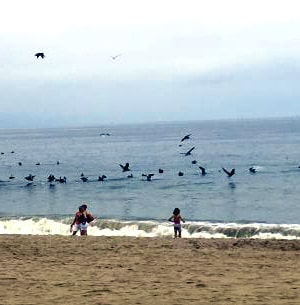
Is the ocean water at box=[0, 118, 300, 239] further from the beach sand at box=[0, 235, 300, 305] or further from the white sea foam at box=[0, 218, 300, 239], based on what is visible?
the beach sand at box=[0, 235, 300, 305]

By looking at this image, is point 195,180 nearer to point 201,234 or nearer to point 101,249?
point 201,234

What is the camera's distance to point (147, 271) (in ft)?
52.0

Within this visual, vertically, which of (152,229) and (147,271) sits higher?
(147,271)

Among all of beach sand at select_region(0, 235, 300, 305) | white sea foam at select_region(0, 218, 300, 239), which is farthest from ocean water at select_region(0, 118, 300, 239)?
beach sand at select_region(0, 235, 300, 305)

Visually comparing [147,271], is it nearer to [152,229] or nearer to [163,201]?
[152,229]

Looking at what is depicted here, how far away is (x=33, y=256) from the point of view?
1861 centimetres

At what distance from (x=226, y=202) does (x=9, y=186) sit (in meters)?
29.0

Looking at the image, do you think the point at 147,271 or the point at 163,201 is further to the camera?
the point at 163,201

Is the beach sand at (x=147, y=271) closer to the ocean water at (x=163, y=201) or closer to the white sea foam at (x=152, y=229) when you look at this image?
the white sea foam at (x=152, y=229)

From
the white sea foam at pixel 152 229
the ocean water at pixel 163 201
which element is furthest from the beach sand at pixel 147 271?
the ocean water at pixel 163 201

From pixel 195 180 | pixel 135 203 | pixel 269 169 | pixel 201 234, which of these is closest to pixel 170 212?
pixel 135 203

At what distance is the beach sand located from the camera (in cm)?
1279

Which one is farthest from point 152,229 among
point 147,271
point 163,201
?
point 147,271

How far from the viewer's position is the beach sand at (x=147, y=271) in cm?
1279
